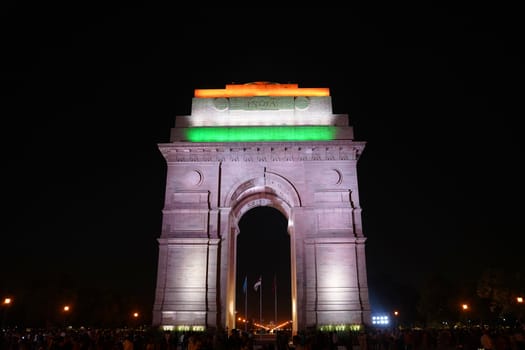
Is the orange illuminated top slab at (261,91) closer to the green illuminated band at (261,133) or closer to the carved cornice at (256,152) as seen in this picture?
the green illuminated band at (261,133)

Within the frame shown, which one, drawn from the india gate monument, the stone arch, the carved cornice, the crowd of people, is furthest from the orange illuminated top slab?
the crowd of people

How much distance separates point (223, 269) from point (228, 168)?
21.5 feet

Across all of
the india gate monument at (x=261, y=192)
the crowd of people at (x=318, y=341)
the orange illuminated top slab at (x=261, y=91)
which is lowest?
the crowd of people at (x=318, y=341)

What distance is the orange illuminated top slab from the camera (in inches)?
1356

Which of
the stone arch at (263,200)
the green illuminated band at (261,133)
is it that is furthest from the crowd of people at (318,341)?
the green illuminated band at (261,133)

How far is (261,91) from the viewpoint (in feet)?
113

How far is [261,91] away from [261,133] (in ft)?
12.7

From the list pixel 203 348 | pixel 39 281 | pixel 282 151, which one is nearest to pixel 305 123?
pixel 282 151

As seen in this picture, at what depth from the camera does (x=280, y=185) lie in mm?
31703

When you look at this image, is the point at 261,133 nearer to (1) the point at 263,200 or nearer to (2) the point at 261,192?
(2) the point at 261,192

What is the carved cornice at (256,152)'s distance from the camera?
31.2 meters

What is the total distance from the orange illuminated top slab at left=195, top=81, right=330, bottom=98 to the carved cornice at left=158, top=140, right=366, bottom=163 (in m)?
4.90

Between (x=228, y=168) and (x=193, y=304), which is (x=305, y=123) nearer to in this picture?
(x=228, y=168)

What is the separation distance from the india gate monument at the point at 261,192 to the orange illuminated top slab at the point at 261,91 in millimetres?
72
